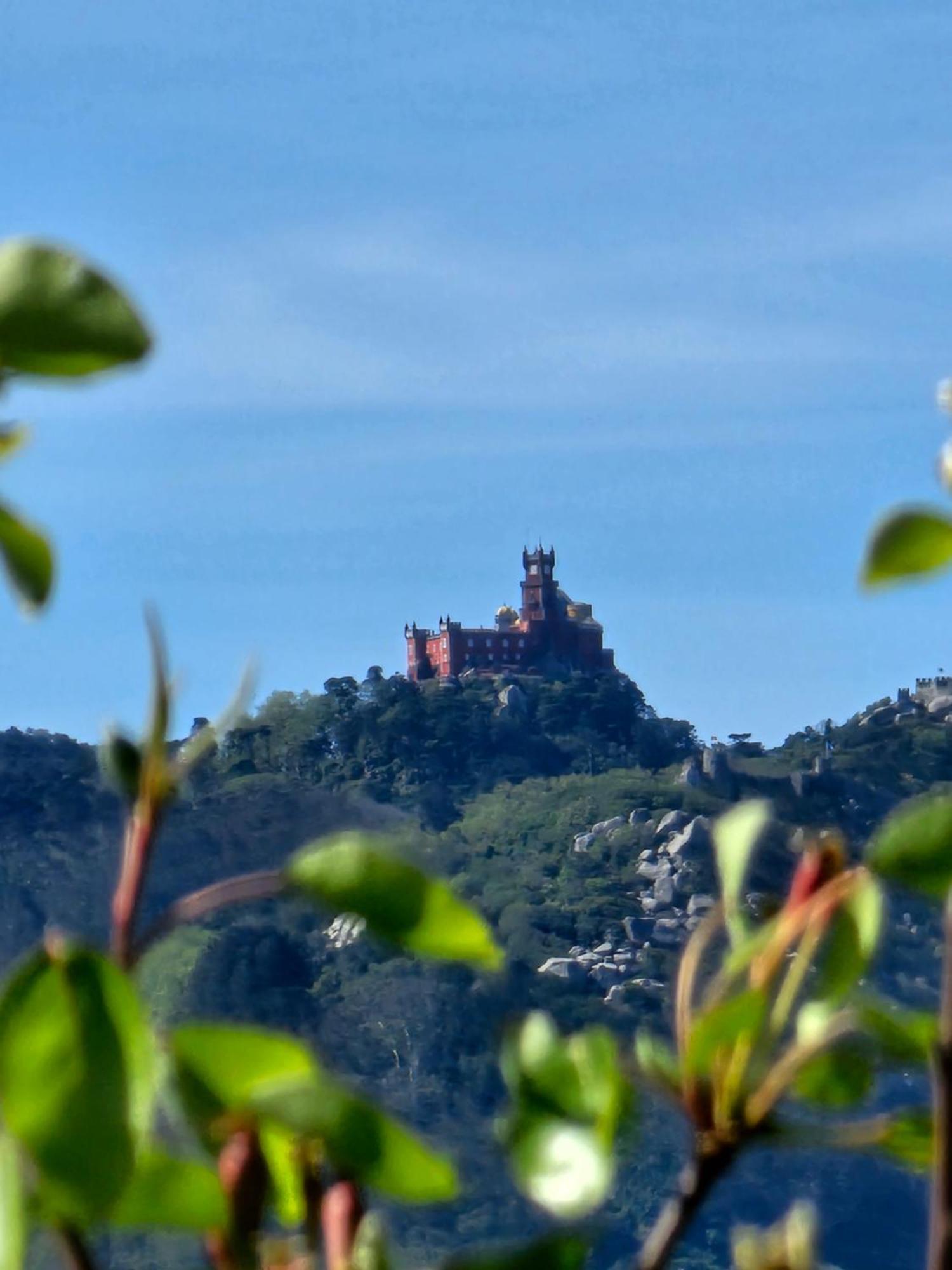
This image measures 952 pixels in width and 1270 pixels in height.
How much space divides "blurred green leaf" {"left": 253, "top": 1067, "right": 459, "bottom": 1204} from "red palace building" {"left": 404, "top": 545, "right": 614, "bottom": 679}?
39.9 metres

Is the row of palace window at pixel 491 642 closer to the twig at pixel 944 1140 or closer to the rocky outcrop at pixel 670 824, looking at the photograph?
the rocky outcrop at pixel 670 824

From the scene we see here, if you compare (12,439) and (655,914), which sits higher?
(655,914)

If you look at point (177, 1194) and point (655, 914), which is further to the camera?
point (655, 914)

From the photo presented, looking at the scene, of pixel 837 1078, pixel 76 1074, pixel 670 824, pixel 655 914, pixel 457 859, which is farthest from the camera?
pixel 457 859

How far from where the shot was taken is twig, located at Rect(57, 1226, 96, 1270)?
0.29m

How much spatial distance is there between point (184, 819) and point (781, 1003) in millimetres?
34080

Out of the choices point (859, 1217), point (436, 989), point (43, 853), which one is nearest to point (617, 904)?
point (436, 989)

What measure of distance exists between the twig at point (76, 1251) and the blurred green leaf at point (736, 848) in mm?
130

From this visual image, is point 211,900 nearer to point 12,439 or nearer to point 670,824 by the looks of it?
point 12,439

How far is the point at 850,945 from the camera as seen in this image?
0.36m

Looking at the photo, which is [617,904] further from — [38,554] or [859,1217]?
[38,554]

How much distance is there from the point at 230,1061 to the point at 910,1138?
0.13 m

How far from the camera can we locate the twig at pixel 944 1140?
28 cm

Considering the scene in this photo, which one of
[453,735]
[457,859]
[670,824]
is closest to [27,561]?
[670,824]
